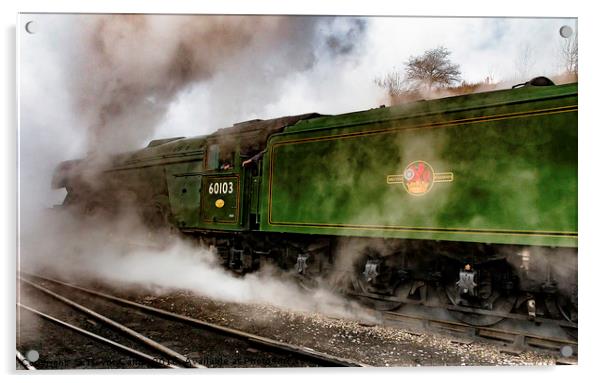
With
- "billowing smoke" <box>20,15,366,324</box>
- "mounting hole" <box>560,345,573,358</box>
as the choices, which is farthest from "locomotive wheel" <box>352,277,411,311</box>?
"mounting hole" <box>560,345,573,358</box>

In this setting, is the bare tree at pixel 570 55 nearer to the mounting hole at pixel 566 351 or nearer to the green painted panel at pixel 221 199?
the mounting hole at pixel 566 351

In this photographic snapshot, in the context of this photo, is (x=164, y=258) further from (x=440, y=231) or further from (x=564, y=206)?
(x=564, y=206)

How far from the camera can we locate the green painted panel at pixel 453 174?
3707 mm

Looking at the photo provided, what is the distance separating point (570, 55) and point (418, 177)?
1.58m

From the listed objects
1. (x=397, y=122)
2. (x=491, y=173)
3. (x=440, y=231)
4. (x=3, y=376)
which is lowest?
(x=3, y=376)

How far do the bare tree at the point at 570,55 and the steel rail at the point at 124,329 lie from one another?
3867 mm

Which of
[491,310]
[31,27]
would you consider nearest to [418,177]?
[491,310]

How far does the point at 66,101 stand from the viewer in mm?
4285

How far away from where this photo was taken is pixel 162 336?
429 centimetres

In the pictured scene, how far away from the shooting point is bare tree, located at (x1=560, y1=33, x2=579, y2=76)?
13.1 feet

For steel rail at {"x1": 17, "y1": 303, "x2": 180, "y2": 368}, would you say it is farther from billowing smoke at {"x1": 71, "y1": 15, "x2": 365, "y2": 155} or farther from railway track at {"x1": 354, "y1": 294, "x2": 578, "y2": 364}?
railway track at {"x1": 354, "y1": 294, "x2": 578, "y2": 364}

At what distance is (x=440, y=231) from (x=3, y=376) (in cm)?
375

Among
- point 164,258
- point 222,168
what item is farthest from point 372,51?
point 164,258

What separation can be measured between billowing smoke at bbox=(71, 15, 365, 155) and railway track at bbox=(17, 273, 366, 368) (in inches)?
56.7
